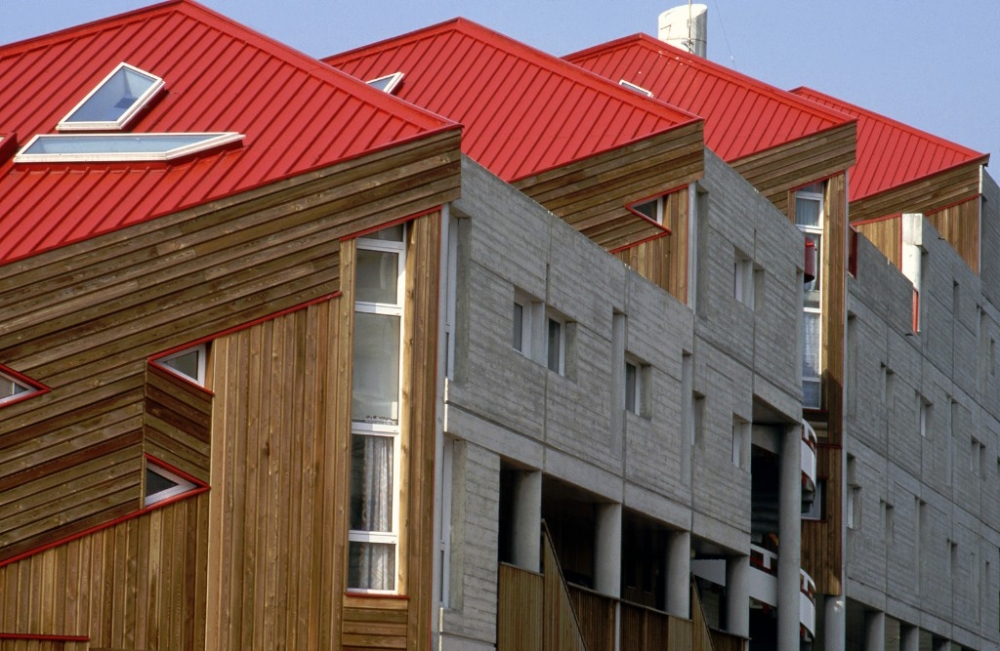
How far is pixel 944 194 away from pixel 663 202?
17495 mm

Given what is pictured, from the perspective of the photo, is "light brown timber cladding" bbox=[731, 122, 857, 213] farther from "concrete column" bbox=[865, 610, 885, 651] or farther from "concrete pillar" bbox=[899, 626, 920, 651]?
"concrete pillar" bbox=[899, 626, 920, 651]

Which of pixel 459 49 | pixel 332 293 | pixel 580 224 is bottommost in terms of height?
pixel 332 293

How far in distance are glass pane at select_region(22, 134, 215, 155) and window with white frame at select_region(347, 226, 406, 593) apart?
249cm

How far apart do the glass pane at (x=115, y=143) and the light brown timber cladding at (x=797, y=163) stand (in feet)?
52.9

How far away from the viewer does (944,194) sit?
158 feet

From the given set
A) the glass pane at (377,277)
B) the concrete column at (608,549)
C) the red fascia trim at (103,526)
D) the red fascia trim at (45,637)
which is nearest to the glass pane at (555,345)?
the concrete column at (608,549)

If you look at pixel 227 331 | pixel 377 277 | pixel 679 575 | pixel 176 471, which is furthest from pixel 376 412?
pixel 679 575

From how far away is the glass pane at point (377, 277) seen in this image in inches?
938

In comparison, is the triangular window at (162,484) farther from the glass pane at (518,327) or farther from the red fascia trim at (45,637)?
the glass pane at (518,327)

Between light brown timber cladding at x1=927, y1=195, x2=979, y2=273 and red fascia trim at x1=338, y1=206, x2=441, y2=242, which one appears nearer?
red fascia trim at x1=338, y1=206, x2=441, y2=242

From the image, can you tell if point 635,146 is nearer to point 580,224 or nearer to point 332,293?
point 580,224

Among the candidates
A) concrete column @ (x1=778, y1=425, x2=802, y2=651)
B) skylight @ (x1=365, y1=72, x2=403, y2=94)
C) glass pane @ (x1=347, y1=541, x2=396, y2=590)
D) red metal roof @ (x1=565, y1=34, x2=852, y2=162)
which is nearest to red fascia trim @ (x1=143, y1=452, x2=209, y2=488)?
glass pane @ (x1=347, y1=541, x2=396, y2=590)

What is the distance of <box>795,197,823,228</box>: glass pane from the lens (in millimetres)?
40125

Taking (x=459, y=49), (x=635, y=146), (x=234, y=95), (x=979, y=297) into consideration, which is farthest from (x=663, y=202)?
(x=979, y=297)
